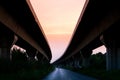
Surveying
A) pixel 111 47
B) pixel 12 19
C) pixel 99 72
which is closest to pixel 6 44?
pixel 12 19

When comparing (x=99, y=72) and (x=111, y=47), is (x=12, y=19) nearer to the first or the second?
(x=111, y=47)

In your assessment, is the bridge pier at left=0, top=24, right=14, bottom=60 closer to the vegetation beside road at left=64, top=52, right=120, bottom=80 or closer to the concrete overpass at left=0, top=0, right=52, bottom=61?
the concrete overpass at left=0, top=0, right=52, bottom=61

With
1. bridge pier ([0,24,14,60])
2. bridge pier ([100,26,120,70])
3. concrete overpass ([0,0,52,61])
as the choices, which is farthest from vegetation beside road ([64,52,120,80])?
bridge pier ([0,24,14,60])

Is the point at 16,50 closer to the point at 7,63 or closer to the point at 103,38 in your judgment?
the point at 103,38

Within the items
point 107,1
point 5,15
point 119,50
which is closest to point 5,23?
point 5,15

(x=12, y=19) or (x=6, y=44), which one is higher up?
(x=12, y=19)

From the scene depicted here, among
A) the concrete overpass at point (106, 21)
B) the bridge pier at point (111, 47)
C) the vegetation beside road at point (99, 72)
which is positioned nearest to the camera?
the concrete overpass at point (106, 21)

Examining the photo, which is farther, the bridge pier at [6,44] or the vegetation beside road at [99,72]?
the bridge pier at [6,44]

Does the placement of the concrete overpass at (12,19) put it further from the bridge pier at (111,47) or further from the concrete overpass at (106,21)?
the bridge pier at (111,47)

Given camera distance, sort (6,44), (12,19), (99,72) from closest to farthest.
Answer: (12,19), (6,44), (99,72)

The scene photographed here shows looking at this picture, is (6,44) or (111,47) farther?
(111,47)

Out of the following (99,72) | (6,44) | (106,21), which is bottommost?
(99,72)

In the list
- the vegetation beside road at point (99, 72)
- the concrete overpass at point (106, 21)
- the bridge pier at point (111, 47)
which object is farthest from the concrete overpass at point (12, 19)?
the vegetation beside road at point (99, 72)

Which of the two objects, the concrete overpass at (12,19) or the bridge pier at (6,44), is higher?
the concrete overpass at (12,19)
